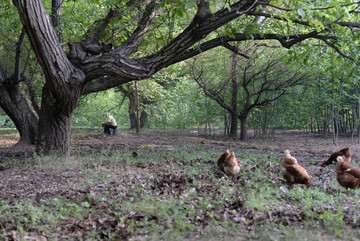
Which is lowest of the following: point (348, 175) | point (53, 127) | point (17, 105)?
point (348, 175)

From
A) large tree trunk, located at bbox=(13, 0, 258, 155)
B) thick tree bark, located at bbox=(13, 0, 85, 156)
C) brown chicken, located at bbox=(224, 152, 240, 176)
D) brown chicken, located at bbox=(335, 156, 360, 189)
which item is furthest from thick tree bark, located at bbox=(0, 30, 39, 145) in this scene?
brown chicken, located at bbox=(335, 156, 360, 189)

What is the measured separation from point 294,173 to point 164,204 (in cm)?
238

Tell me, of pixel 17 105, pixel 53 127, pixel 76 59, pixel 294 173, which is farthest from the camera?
pixel 17 105

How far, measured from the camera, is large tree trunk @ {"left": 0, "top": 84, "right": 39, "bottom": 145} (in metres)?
8.62

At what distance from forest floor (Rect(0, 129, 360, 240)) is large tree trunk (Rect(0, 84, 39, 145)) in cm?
370

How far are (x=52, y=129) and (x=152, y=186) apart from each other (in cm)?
348

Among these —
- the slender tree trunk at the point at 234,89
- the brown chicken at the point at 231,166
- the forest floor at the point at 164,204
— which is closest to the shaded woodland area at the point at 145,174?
the forest floor at the point at 164,204

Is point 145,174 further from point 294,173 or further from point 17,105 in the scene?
point 17,105

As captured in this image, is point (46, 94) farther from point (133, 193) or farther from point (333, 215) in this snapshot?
point (333, 215)

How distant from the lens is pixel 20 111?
9.08 meters

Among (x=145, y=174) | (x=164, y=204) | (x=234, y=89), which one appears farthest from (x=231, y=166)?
(x=234, y=89)

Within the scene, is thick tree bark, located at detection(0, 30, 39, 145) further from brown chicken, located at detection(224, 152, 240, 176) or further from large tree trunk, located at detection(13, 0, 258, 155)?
brown chicken, located at detection(224, 152, 240, 176)

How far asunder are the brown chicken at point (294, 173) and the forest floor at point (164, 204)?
4.7 inches

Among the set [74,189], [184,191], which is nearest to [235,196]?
[184,191]
